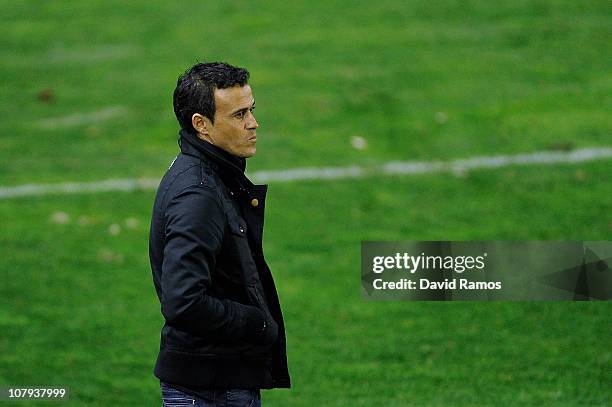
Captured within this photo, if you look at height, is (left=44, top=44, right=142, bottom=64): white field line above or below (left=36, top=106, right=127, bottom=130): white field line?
Result: above

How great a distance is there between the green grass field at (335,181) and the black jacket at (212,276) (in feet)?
12.0

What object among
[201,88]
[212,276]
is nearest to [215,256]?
[212,276]

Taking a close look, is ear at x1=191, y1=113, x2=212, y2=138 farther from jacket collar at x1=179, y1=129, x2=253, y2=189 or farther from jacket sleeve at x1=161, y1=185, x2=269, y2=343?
jacket sleeve at x1=161, y1=185, x2=269, y2=343

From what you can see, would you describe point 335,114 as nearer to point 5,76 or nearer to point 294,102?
point 294,102

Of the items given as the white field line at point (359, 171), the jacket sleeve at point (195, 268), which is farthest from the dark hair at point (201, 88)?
the white field line at point (359, 171)

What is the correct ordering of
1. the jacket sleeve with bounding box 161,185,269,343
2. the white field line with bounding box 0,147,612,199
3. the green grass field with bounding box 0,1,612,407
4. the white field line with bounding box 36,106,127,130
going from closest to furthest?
1. the jacket sleeve with bounding box 161,185,269,343
2. the green grass field with bounding box 0,1,612,407
3. the white field line with bounding box 0,147,612,199
4. the white field line with bounding box 36,106,127,130

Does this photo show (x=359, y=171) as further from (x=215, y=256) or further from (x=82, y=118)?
(x=215, y=256)

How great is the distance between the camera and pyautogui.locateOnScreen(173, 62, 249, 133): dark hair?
4.68 meters

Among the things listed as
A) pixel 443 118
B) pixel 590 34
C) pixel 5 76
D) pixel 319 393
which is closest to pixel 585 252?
pixel 319 393

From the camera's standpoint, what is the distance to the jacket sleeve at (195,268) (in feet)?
14.2

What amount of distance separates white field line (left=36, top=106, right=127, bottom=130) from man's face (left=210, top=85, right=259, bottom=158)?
11304mm

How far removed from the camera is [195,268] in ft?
14.3

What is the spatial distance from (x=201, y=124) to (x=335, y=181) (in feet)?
28.2

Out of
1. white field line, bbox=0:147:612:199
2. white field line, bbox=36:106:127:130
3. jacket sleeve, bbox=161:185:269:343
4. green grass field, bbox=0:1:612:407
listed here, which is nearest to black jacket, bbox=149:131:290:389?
jacket sleeve, bbox=161:185:269:343
